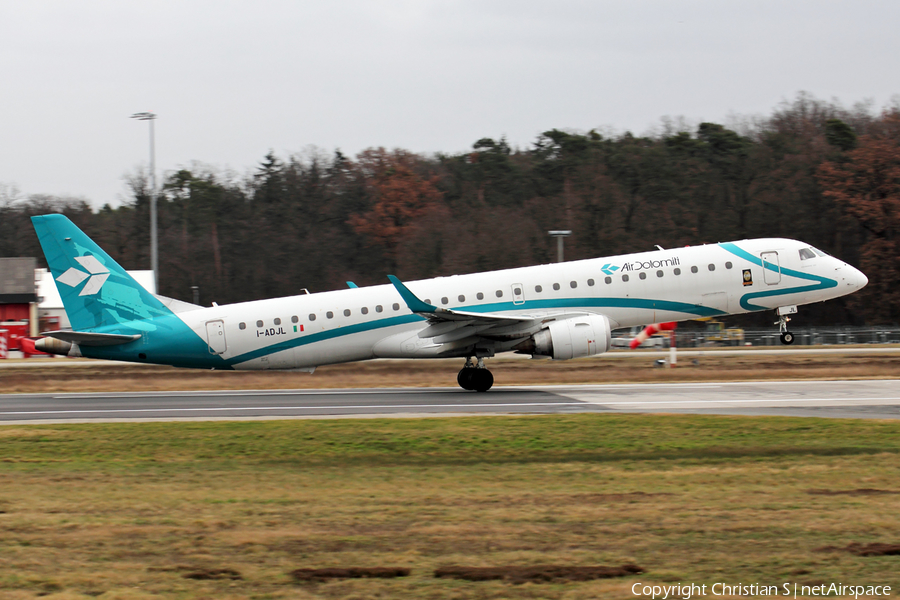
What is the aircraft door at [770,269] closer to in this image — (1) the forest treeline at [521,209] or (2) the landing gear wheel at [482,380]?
(2) the landing gear wheel at [482,380]

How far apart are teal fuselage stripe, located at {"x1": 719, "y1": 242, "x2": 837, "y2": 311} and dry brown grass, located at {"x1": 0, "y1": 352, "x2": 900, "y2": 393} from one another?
9.44 ft

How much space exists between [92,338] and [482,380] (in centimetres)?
1119

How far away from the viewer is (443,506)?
1023cm

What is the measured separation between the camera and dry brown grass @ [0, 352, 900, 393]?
92.0 ft

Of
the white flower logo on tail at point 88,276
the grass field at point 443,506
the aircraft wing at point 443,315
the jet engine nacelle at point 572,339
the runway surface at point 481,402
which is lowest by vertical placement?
the grass field at point 443,506

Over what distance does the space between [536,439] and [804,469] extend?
4592mm

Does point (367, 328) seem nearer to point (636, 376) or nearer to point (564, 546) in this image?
point (636, 376)

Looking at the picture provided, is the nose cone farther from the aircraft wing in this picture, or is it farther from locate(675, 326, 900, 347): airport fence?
locate(675, 326, 900, 347): airport fence

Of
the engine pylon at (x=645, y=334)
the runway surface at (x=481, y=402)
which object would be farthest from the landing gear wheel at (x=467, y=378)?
the engine pylon at (x=645, y=334)

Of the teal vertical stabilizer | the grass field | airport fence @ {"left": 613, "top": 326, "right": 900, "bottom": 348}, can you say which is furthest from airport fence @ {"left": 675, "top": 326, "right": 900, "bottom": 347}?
the grass field

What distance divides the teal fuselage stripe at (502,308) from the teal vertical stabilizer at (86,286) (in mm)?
3619

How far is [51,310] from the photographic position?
6241cm

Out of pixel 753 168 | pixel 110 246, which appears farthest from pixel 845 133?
pixel 110 246

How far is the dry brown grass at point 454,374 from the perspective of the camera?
2805 centimetres
